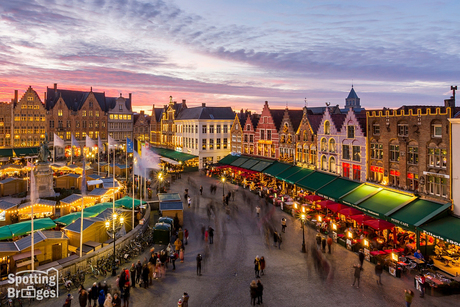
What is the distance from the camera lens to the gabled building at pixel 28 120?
7075 cm

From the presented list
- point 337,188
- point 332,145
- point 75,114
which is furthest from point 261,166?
point 75,114

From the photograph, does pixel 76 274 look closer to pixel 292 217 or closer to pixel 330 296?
pixel 330 296

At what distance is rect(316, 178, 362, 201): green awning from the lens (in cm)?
2990

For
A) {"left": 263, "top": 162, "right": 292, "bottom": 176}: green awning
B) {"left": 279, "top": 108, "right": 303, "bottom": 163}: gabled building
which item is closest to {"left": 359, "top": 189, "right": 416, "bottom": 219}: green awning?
{"left": 263, "top": 162, "right": 292, "bottom": 176}: green awning

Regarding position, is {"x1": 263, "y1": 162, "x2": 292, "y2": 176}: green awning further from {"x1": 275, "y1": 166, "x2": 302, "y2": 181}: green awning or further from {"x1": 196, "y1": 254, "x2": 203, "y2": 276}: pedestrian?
{"x1": 196, "y1": 254, "x2": 203, "y2": 276}: pedestrian

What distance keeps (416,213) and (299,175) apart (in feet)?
54.6

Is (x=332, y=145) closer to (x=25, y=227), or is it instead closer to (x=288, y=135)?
(x=288, y=135)

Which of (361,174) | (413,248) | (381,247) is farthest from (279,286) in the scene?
(361,174)

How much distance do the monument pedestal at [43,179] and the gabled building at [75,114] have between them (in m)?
40.9

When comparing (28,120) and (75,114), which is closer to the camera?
(28,120)

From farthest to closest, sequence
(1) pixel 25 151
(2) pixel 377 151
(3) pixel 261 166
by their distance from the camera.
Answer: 1. (1) pixel 25 151
2. (3) pixel 261 166
3. (2) pixel 377 151

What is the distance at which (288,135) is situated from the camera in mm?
44062

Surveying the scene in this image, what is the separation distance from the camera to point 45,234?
20156mm

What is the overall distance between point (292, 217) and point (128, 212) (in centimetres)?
1593
